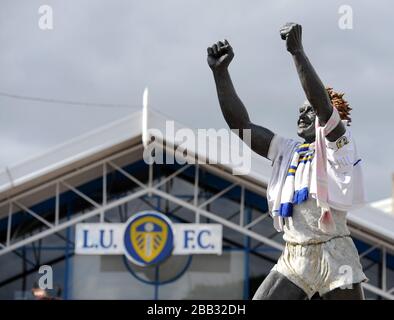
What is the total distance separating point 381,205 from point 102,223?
32.0 ft

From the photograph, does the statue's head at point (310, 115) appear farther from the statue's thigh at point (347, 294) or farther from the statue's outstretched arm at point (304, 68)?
the statue's thigh at point (347, 294)

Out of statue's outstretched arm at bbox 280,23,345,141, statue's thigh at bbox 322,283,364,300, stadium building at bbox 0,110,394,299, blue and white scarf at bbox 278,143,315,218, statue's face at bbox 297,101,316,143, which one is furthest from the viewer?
stadium building at bbox 0,110,394,299

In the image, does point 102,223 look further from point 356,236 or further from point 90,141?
point 356,236

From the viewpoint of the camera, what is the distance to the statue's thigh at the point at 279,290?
5.24 metres

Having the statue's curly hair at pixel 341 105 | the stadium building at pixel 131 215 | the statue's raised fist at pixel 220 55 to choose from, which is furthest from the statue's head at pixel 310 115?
the stadium building at pixel 131 215

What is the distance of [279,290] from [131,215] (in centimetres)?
1731

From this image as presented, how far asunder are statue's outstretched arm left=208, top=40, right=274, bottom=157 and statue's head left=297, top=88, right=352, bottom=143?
0.56ft

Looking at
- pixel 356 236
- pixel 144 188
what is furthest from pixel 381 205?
A: pixel 144 188

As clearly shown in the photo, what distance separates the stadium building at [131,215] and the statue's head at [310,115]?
15.5 meters

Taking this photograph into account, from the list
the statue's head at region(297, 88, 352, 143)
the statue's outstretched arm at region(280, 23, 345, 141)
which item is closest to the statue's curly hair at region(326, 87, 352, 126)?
the statue's head at region(297, 88, 352, 143)

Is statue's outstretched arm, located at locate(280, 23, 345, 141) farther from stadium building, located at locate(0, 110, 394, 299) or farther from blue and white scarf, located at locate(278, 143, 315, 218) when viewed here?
stadium building, located at locate(0, 110, 394, 299)

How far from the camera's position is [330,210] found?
17.3 feet

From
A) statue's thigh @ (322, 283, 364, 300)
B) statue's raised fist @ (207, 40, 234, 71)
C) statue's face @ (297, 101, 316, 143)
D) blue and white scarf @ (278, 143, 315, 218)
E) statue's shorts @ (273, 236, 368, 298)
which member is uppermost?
statue's raised fist @ (207, 40, 234, 71)

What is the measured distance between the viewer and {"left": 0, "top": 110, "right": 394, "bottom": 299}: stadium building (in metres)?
21.5
